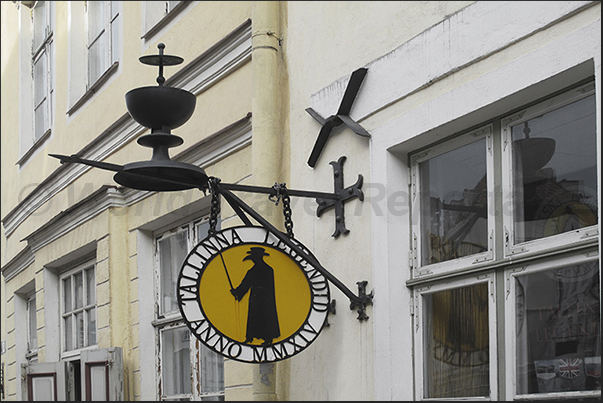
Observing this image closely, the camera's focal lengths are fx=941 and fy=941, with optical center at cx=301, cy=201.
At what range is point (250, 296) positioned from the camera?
157 inches

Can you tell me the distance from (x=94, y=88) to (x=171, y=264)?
6.68 feet

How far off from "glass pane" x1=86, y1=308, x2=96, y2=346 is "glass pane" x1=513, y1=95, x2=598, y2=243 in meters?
4.77

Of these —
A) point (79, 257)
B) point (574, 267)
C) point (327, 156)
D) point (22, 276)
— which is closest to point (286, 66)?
point (327, 156)

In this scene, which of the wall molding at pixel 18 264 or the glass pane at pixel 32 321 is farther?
the glass pane at pixel 32 321

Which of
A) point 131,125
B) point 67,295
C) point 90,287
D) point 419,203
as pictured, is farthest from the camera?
point 67,295

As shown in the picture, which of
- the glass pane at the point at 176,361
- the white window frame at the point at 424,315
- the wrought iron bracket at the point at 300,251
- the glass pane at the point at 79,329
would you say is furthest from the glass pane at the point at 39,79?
the white window frame at the point at 424,315

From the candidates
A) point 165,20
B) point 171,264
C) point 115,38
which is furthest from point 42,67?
point 171,264

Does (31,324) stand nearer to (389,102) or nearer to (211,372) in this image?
(211,372)

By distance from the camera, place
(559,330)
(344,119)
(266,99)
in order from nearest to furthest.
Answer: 1. (559,330)
2. (344,119)
3. (266,99)

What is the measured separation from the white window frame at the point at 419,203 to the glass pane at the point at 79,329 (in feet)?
14.4

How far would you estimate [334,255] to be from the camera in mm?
4488

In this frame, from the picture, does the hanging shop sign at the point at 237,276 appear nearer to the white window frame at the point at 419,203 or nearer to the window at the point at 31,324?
the white window frame at the point at 419,203

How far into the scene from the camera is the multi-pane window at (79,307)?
7.63 m

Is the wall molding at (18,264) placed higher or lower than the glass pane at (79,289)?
higher
